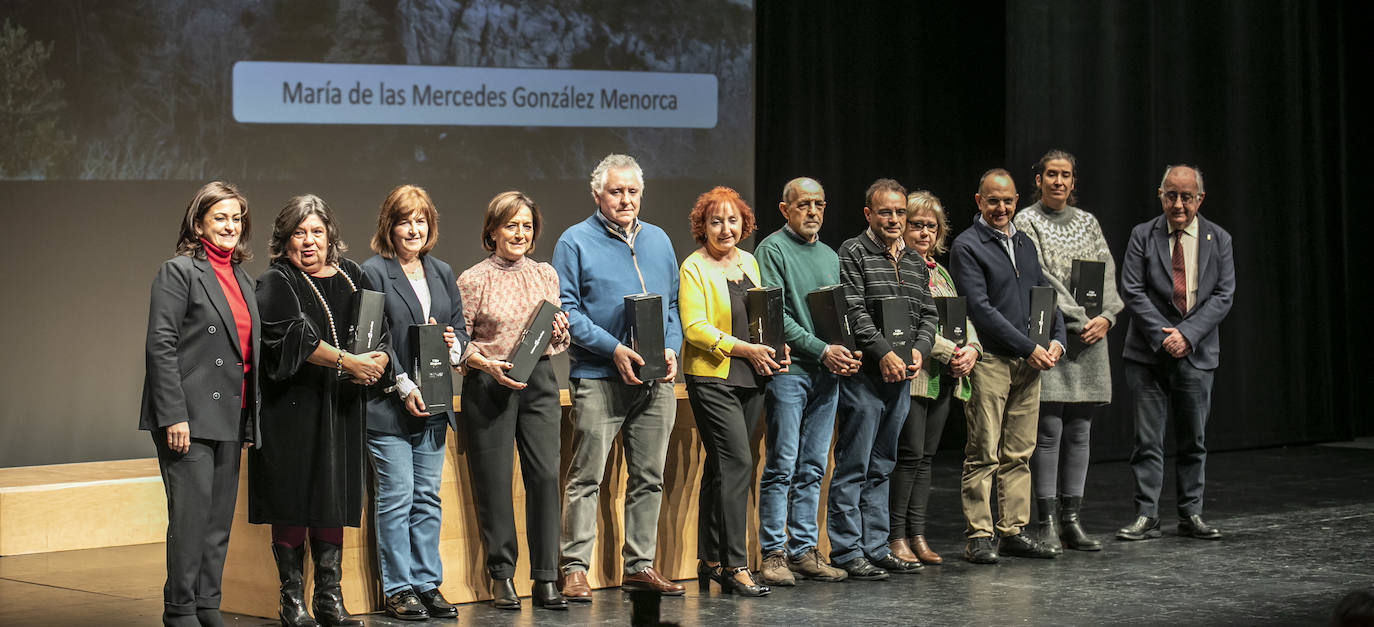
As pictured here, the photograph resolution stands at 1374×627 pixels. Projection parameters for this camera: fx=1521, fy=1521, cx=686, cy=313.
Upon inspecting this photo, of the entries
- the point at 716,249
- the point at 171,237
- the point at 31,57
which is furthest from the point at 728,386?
the point at 31,57

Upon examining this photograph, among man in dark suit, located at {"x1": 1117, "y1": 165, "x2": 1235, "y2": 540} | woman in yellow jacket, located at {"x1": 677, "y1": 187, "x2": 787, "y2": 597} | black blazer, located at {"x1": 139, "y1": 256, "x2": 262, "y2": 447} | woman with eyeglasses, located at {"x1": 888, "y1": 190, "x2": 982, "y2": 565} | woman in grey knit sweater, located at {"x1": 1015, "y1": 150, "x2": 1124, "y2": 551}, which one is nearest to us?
black blazer, located at {"x1": 139, "y1": 256, "x2": 262, "y2": 447}

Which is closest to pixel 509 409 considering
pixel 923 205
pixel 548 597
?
pixel 548 597

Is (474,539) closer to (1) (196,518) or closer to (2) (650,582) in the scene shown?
(2) (650,582)

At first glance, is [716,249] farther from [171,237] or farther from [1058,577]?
[171,237]

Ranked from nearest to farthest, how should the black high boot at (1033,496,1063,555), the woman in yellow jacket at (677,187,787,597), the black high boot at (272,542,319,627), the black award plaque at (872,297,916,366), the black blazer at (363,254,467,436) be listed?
1. the black high boot at (272,542,319,627)
2. the black blazer at (363,254,467,436)
3. the woman in yellow jacket at (677,187,787,597)
4. the black award plaque at (872,297,916,366)
5. the black high boot at (1033,496,1063,555)

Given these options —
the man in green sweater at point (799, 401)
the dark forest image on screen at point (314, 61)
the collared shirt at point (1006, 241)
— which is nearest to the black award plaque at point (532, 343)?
the man in green sweater at point (799, 401)

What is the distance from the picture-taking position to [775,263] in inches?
204

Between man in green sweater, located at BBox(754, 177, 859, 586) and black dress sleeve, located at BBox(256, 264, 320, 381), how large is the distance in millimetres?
1591

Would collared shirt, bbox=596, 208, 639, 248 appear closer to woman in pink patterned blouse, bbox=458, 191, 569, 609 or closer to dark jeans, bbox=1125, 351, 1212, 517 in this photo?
woman in pink patterned blouse, bbox=458, 191, 569, 609

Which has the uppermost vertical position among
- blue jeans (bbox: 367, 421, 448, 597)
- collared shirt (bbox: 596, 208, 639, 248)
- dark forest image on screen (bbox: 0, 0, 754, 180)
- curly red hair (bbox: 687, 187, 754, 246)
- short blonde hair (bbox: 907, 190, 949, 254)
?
dark forest image on screen (bbox: 0, 0, 754, 180)

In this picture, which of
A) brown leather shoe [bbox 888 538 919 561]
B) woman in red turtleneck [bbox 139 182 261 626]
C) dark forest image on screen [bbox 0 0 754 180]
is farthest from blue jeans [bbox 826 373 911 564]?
dark forest image on screen [bbox 0 0 754 180]

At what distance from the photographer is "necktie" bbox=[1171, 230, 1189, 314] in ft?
20.2

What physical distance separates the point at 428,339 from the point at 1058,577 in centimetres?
237

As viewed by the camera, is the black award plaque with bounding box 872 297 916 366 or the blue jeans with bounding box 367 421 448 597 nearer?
the blue jeans with bounding box 367 421 448 597
